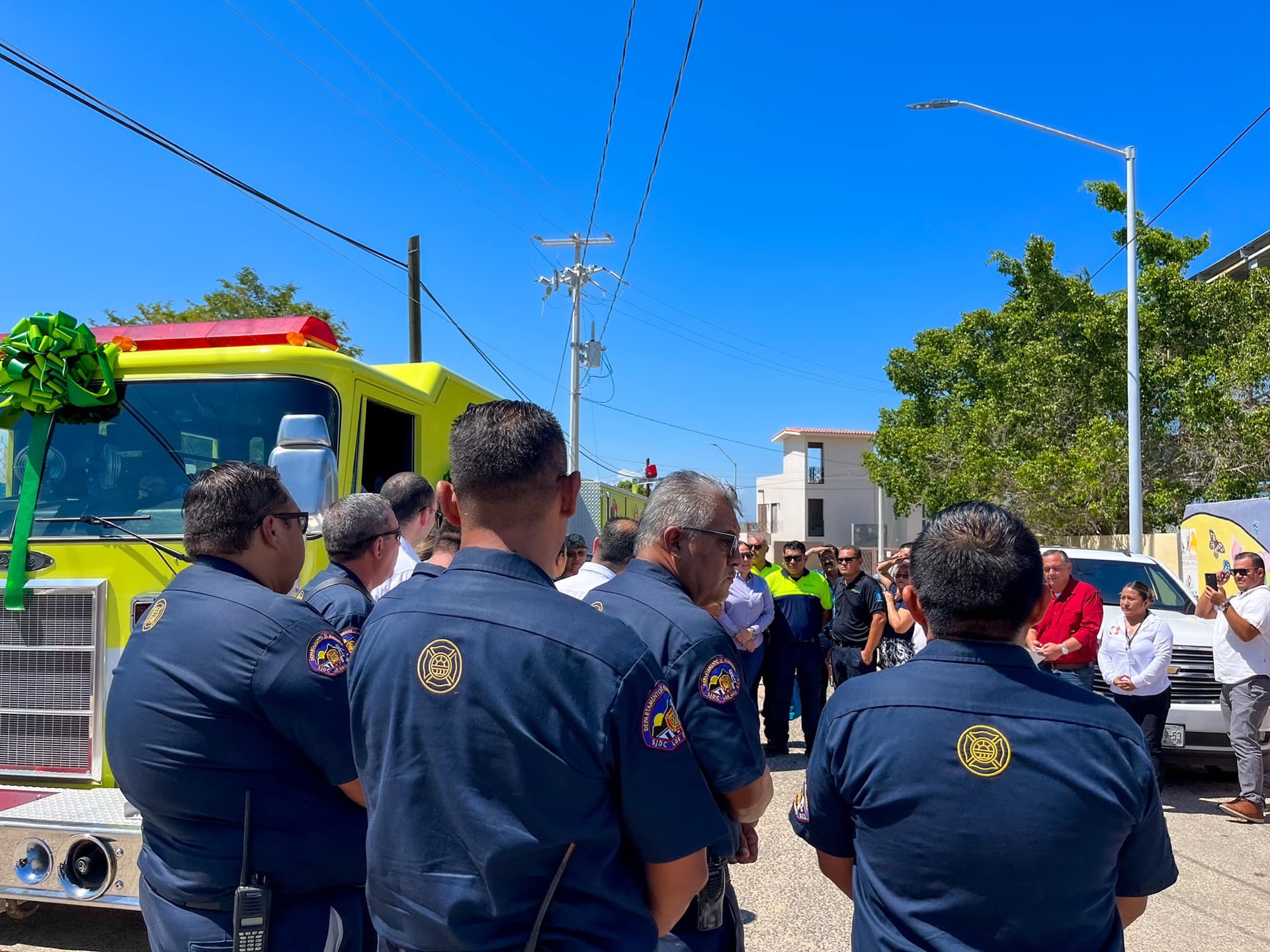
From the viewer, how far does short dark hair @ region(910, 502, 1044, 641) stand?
1.96 metres

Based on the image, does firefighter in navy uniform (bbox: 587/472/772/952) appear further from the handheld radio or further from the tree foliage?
the tree foliage

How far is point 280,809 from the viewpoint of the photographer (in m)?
2.27

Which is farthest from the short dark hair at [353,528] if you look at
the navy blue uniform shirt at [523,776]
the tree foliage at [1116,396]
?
the tree foliage at [1116,396]

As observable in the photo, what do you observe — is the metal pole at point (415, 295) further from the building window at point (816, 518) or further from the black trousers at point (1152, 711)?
the building window at point (816, 518)

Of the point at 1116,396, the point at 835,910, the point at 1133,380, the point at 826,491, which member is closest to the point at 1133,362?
the point at 1133,380

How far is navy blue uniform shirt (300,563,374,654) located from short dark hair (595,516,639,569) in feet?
5.52

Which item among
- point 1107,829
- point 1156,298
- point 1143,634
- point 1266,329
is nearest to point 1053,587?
point 1143,634

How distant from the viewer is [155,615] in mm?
2424

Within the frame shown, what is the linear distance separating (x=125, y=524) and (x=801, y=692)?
6.13 m

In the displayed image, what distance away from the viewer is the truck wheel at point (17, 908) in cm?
401

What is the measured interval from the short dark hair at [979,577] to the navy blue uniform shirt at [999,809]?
0.18 feet

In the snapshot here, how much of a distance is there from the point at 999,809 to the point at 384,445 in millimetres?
3807

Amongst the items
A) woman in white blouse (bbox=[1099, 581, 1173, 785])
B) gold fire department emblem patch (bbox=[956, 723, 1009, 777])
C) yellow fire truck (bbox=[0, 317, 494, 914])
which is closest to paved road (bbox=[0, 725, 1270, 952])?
yellow fire truck (bbox=[0, 317, 494, 914])

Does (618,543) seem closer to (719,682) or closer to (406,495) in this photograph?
(406,495)
